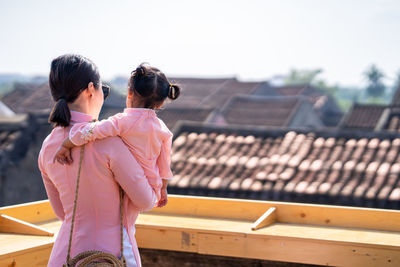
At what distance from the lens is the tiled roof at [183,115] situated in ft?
86.5

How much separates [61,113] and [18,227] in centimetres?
153

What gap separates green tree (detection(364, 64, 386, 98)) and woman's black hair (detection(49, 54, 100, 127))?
89670mm

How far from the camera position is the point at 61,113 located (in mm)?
2066

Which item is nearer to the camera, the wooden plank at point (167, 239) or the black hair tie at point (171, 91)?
the black hair tie at point (171, 91)

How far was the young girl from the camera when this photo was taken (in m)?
2.03

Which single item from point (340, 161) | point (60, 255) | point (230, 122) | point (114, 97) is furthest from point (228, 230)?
point (114, 97)

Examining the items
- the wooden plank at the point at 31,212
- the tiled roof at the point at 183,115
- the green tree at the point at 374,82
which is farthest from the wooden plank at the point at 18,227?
the green tree at the point at 374,82

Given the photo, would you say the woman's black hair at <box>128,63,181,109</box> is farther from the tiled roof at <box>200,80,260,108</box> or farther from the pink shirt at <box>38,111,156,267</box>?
the tiled roof at <box>200,80,260,108</box>

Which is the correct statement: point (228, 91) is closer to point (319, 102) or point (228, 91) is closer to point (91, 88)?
point (319, 102)

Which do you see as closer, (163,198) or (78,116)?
(78,116)

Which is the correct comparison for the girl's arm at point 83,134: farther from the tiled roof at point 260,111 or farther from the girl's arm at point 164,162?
the tiled roof at point 260,111

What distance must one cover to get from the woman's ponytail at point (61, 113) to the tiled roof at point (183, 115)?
2376 centimetres

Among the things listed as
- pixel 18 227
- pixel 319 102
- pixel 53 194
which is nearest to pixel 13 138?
pixel 18 227

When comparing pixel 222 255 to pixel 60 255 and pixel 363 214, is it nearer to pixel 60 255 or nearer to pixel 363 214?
pixel 363 214
